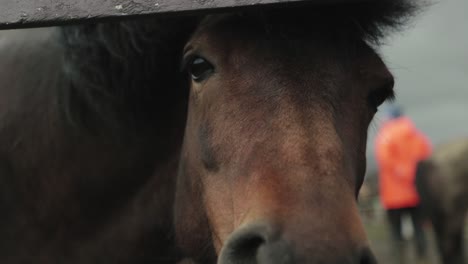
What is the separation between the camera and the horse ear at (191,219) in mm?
2574

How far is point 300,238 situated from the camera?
1.89 meters

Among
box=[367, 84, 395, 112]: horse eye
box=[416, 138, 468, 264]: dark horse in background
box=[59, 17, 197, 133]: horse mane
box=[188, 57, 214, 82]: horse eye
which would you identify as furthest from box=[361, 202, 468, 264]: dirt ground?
box=[188, 57, 214, 82]: horse eye

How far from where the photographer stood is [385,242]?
1063 cm

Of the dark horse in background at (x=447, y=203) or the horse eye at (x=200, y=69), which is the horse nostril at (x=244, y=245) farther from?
the dark horse in background at (x=447, y=203)

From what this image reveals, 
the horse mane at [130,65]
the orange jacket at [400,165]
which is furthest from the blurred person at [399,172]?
the horse mane at [130,65]

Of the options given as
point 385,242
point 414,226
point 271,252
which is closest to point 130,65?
point 271,252

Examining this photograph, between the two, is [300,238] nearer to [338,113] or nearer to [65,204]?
[338,113]

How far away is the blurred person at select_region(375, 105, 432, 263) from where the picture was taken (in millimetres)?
8281

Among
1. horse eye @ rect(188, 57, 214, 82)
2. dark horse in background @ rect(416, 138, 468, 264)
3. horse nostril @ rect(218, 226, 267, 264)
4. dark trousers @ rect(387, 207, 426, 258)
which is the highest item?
horse eye @ rect(188, 57, 214, 82)

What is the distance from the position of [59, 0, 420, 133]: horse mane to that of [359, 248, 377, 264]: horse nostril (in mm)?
952

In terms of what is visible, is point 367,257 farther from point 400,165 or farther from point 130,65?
point 400,165

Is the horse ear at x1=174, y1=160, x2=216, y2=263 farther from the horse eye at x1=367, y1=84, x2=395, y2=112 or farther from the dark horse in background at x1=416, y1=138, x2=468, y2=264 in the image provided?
the dark horse in background at x1=416, y1=138, x2=468, y2=264

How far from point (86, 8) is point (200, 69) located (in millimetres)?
535

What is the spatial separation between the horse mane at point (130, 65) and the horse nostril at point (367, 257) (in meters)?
0.95
